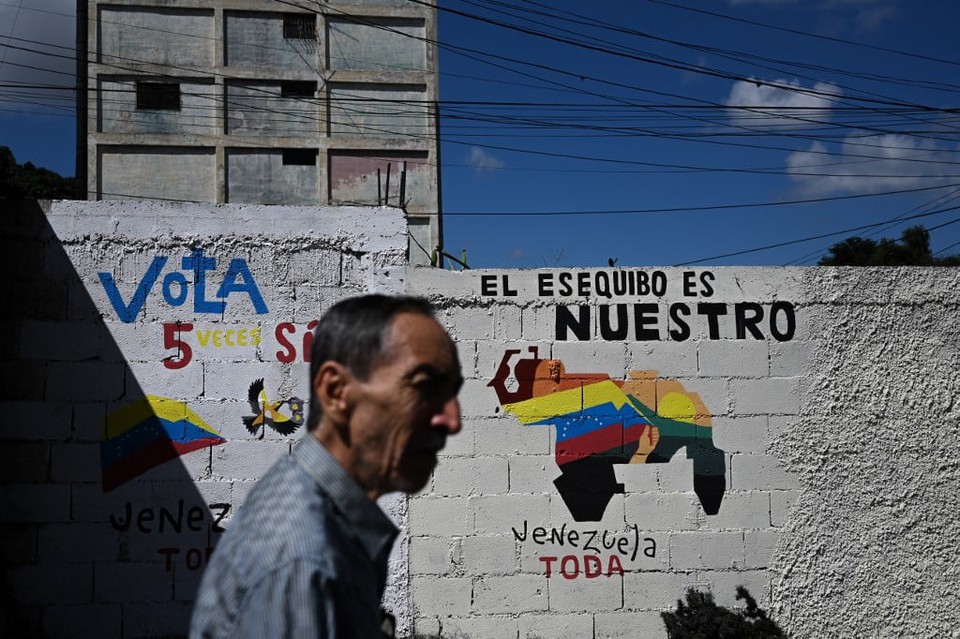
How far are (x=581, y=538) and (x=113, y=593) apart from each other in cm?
263

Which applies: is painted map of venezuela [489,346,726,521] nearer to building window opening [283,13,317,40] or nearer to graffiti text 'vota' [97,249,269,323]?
graffiti text 'vota' [97,249,269,323]

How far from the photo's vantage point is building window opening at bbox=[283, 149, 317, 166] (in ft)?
91.4

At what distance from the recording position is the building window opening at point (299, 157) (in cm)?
2786

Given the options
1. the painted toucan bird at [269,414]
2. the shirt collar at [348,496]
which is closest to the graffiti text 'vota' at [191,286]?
the painted toucan bird at [269,414]

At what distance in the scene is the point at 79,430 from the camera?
191 inches

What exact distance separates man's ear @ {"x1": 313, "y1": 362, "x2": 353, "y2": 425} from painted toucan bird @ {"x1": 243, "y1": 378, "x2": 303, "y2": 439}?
10.8 feet

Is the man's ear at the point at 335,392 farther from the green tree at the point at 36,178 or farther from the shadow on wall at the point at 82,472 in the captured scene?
the green tree at the point at 36,178

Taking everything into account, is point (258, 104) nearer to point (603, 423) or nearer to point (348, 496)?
point (603, 423)

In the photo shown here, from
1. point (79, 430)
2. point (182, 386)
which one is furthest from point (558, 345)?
point (79, 430)

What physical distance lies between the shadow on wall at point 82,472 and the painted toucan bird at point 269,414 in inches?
10.6

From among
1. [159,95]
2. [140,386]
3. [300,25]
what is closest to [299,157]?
[300,25]

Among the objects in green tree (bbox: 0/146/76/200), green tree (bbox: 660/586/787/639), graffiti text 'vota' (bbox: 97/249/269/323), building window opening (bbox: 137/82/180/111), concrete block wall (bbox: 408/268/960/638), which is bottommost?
green tree (bbox: 660/586/787/639)

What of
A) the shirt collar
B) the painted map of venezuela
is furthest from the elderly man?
A: the painted map of venezuela

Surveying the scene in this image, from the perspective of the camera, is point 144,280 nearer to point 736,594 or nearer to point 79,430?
point 79,430
